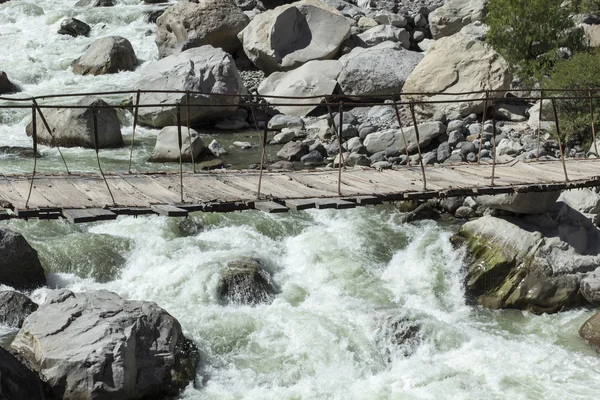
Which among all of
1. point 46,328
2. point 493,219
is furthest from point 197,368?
point 493,219

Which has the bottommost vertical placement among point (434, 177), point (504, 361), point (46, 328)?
point (504, 361)

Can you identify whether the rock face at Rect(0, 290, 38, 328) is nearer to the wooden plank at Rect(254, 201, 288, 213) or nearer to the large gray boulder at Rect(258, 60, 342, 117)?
the wooden plank at Rect(254, 201, 288, 213)

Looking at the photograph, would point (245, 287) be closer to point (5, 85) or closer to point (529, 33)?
point (529, 33)

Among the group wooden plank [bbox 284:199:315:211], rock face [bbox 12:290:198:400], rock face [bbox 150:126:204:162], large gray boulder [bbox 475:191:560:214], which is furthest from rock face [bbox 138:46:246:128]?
wooden plank [bbox 284:199:315:211]

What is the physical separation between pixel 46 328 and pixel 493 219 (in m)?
6.10

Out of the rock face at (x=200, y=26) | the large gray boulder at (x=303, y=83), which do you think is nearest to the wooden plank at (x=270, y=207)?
the large gray boulder at (x=303, y=83)

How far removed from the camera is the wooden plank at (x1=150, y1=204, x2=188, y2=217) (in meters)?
7.89

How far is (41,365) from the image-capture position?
26.6ft

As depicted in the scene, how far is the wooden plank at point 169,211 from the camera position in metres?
7.89

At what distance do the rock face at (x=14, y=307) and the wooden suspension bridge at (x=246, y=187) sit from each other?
1454 millimetres

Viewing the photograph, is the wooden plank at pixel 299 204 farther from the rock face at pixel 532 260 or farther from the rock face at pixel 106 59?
the rock face at pixel 106 59

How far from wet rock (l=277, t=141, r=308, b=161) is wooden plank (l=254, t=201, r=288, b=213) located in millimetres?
7968

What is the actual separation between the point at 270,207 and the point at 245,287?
93.4 inches

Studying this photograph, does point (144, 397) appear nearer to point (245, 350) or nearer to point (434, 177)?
point (245, 350)
